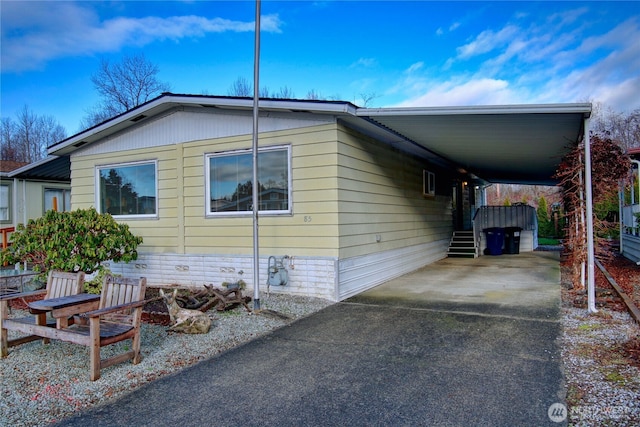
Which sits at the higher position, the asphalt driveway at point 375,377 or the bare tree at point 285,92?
the bare tree at point 285,92

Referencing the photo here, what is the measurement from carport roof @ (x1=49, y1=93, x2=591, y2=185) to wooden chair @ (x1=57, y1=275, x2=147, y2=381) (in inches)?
143

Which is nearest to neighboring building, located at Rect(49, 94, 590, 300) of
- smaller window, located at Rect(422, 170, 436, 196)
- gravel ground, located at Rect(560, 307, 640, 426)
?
smaller window, located at Rect(422, 170, 436, 196)

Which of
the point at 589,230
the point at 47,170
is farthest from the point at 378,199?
the point at 47,170

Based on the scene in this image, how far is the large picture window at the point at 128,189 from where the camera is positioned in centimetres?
841

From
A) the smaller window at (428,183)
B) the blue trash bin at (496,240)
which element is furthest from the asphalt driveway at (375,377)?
the blue trash bin at (496,240)

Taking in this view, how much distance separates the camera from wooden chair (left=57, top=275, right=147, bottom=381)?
3486 millimetres

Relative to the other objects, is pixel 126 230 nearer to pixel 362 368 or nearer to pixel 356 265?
A: pixel 356 265

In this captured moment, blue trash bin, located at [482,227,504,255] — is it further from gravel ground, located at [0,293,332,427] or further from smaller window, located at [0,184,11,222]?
smaller window, located at [0,184,11,222]

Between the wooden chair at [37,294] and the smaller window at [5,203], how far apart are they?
10531mm

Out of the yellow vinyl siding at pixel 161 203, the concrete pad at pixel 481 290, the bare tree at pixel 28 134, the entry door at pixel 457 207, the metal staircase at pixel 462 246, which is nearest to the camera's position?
the concrete pad at pixel 481 290

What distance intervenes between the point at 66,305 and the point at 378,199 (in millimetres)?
5511

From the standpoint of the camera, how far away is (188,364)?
12.7ft

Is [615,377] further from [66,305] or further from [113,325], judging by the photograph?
[66,305]

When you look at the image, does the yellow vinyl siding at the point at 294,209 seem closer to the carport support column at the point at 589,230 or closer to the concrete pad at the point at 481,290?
the concrete pad at the point at 481,290
